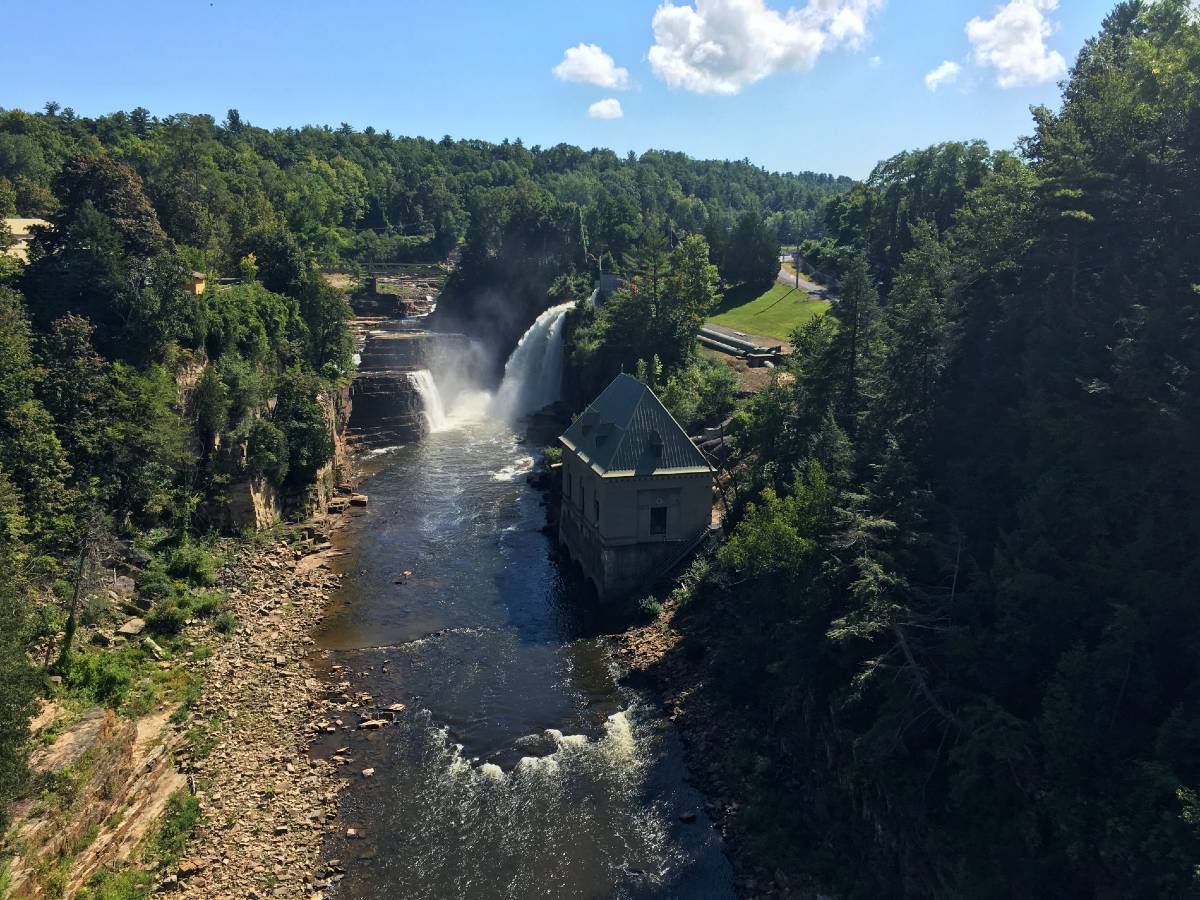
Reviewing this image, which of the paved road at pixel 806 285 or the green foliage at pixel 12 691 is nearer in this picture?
the green foliage at pixel 12 691

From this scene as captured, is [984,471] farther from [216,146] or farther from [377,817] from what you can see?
[216,146]

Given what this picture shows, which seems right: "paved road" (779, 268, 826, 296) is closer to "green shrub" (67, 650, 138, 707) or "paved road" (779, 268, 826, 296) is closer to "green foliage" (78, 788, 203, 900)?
"green shrub" (67, 650, 138, 707)

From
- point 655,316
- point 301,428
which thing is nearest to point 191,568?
point 301,428

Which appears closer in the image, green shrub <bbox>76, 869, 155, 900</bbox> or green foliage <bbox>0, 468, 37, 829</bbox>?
green foliage <bbox>0, 468, 37, 829</bbox>

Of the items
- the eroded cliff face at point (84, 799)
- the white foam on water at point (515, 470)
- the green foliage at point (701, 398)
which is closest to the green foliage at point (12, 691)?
the eroded cliff face at point (84, 799)

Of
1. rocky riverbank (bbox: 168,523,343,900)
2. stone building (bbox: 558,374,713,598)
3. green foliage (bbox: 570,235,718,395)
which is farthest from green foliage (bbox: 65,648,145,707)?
green foliage (bbox: 570,235,718,395)

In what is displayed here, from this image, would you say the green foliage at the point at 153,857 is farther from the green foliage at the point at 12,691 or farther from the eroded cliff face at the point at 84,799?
the green foliage at the point at 12,691
